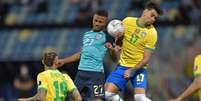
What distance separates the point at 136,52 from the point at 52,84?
6.88ft

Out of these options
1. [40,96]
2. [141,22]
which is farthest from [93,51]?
[40,96]

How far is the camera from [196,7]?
2305cm

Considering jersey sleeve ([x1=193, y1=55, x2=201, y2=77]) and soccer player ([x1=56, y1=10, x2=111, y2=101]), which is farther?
soccer player ([x1=56, y1=10, x2=111, y2=101])

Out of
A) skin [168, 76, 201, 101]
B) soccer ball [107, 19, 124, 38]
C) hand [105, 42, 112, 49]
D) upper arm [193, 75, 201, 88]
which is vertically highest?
soccer ball [107, 19, 124, 38]

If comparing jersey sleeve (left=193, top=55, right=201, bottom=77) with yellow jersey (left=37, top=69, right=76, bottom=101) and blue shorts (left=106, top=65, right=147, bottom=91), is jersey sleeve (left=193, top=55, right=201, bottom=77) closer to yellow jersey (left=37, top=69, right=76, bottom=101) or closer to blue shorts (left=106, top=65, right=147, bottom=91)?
yellow jersey (left=37, top=69, right=76, bottom=101)

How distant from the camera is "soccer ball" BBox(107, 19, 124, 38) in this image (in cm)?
1208

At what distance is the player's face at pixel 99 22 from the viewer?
11836mm

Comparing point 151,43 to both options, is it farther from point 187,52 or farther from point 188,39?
point 188,39

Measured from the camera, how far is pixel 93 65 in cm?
1205

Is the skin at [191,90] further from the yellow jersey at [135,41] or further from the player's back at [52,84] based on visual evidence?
the yellow jersey at [135,41]

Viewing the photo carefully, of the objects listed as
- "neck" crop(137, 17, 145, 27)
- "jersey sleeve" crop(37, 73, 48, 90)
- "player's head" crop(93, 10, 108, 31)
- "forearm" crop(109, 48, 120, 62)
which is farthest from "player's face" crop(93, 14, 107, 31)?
"jersey sleeve" crop(37, 73, 48, 90)

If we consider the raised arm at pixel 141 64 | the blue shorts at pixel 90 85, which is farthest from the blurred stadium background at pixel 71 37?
the blue shorts at pixel 90 85

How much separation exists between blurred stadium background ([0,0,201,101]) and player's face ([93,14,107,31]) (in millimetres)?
6809

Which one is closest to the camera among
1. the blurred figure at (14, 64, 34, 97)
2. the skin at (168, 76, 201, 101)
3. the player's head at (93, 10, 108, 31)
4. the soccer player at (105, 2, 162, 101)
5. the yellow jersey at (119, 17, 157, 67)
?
the skin at (168, 76, 201, 101)
